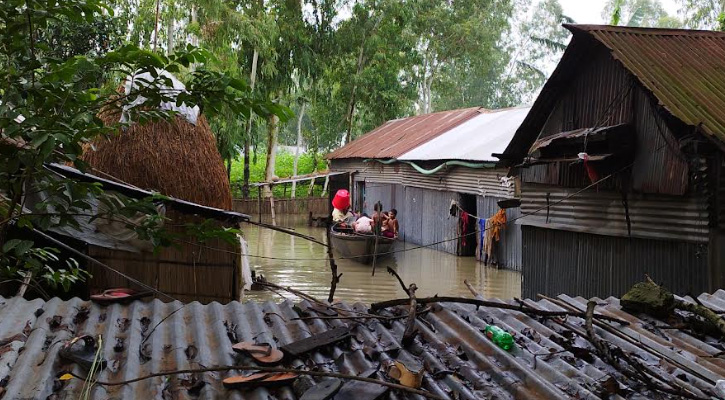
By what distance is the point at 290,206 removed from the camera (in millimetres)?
30031

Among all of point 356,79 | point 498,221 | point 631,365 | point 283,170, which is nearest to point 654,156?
point 631,365

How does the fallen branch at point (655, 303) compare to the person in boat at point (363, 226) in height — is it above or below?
above

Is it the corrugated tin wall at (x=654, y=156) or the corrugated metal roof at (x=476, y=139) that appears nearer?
the corrugated tin wall at (x=654, y=156)

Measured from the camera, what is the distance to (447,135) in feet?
74.7

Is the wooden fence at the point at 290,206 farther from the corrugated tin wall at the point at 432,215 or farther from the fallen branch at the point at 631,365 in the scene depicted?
the fallen branch at the point at 631,365

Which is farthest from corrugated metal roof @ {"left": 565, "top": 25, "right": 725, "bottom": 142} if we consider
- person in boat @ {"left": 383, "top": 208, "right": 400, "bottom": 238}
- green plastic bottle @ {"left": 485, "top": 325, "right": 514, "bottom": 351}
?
person in boat @ {"left": 383, "top": 208, "right": 400, "bottom": 238}

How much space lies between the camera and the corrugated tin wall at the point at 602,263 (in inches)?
323

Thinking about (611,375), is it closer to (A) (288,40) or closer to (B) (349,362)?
(B) (349,362)

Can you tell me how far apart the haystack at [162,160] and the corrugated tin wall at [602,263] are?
5.43 metres

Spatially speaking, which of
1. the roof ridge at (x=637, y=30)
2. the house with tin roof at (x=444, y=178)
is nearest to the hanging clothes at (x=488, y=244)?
the house with tin roof at (x=444, y=178)

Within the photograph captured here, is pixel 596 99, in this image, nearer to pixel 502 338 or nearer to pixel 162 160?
pixel 162 160

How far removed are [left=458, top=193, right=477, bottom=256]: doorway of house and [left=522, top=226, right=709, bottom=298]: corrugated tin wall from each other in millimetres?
7830

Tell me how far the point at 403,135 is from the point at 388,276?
10.0m

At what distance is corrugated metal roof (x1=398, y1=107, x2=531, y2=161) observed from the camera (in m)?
18.4
